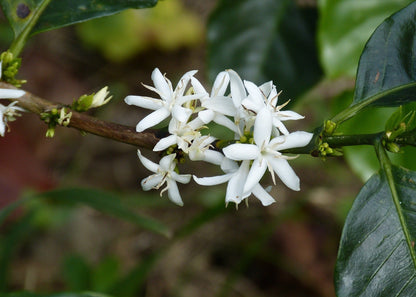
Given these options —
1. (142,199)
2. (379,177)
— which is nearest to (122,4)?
(379,177)

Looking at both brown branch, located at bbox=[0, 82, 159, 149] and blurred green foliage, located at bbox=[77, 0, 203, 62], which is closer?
brown branch, located at bbox=[0, 82, 159, 149]

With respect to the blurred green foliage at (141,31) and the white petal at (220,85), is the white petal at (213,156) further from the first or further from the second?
the blurred green foliage at (141,31)

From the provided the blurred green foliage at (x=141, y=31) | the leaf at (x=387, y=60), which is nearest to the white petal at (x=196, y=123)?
the leaf at (x=387, y=60)

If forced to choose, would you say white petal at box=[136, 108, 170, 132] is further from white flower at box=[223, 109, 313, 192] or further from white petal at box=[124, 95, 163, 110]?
white flower at box=[223, 109, 313, 192]

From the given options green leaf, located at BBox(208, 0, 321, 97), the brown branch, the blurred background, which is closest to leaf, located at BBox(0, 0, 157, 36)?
the brown branch

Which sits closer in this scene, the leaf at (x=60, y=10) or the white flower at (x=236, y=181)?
the white flower at (x=236, y=181)

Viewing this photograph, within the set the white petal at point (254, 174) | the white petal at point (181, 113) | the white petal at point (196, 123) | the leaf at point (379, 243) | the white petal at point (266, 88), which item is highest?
the white petal at point (266, 88)

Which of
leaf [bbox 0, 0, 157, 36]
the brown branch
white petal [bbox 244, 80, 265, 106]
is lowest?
the brown branch

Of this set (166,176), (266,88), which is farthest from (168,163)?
(266,88)
